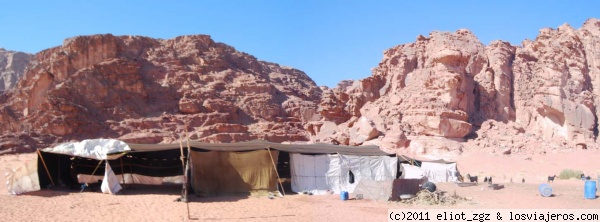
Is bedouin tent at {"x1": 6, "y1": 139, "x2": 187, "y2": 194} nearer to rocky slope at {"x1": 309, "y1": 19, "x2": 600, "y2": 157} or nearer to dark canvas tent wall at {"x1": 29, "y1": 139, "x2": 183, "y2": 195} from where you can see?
dark canvas tent wall at {"x1": 29, "y1": 139, "x2": 183, "y2": 195}

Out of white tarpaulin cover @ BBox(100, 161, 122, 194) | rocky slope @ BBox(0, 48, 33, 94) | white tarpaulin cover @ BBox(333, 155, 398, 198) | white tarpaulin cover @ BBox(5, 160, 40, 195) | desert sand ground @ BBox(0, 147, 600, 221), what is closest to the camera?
desert sand ground @ BBox(0, 147, 600, 221)

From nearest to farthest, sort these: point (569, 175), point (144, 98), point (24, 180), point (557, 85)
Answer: point (24, 180)
point (569, 175)
point (557, 85)
point (144, 98)

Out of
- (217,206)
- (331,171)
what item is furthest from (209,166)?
(331,171)

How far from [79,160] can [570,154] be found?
3461 cm

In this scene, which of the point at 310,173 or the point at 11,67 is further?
the point at 11,67

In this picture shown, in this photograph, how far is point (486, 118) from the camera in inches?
1687

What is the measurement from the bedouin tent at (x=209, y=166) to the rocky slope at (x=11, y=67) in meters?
98.8

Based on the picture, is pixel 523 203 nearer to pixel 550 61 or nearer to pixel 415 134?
pixel 415 134

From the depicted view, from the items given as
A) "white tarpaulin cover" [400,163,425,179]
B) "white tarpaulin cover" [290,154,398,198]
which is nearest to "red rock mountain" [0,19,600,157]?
"white tarpaulin cover" [400,163,425,179]

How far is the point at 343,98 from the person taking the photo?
54906 mm

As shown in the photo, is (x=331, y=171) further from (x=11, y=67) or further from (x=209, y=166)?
(x=11, y=67)

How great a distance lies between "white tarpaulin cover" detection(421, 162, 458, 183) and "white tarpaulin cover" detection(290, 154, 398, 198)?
588 centimetres

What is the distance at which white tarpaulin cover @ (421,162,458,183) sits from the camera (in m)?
24.1

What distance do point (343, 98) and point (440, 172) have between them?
30888mm
